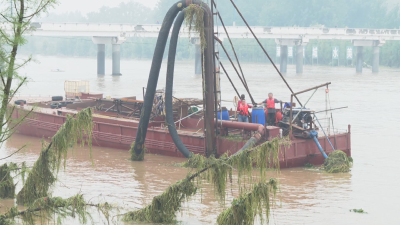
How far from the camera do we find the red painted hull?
24.9 meters

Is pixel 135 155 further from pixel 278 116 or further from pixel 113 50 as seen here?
pixel 113 50

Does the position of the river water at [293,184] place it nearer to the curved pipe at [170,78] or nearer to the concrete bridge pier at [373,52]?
the curved pipe at [170,78]

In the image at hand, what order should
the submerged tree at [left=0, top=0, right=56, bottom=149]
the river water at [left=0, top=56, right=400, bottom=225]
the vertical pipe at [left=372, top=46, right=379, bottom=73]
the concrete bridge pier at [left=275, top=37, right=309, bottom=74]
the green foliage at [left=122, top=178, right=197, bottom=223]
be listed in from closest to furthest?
the submerged tree at [left=0, top=0, right=56, bottom=149]
the green foliage at [left=122, top=178, right=197, bottom=223]
the river water at [left=0, top=56, right=400, bottom=225]
the concrete bridge pier at [left=275, top=37, right=309, bottom=74]
the vertical pipe at [left=372, top=46, right=379, bottom=73]

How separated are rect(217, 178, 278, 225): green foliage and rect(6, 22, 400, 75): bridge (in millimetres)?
71884

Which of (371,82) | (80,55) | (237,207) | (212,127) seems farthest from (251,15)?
(237,207)

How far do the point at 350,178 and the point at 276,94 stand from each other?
39.1 m

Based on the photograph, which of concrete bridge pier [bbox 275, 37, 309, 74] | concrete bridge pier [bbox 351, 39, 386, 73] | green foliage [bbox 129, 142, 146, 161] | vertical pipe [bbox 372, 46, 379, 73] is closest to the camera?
green foliage [bbox 129, 142, 146, 161]

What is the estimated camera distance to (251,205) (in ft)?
39.0

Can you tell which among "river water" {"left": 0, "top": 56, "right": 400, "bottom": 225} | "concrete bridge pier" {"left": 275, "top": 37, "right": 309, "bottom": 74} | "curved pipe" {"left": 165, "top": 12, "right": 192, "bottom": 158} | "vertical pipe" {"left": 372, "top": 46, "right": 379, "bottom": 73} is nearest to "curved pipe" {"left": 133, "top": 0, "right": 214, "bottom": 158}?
"curved pipe" {"left": 165, "top": 12, "right": 192, "bottom": 158}

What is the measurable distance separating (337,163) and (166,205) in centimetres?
1217

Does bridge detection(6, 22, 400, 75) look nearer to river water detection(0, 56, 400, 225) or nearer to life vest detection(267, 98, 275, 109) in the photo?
river water detection(0, 56, 400, 225)

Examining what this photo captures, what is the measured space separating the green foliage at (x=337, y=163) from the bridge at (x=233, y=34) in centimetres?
5913

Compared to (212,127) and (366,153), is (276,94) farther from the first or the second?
(212,127)

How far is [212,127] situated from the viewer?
81.9 ft
